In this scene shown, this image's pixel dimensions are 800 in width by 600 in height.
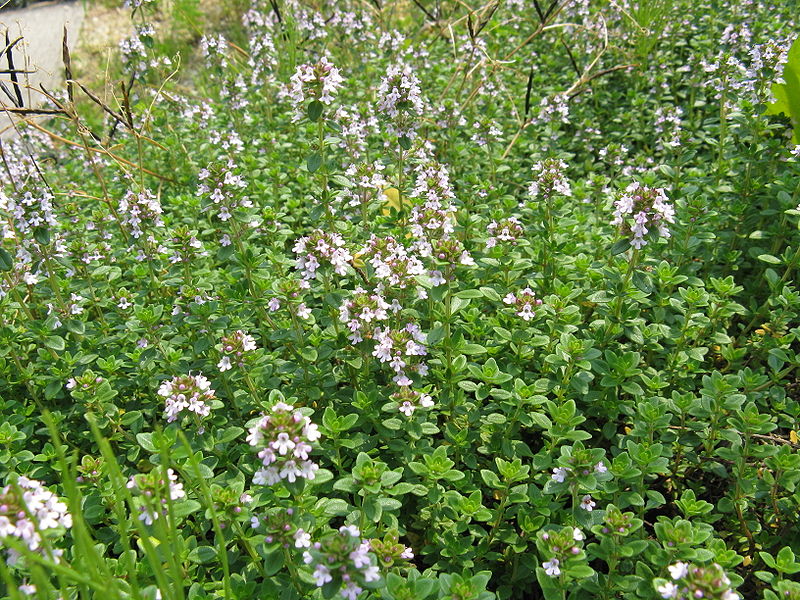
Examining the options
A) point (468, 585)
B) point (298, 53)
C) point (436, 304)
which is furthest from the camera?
point (298, 53)

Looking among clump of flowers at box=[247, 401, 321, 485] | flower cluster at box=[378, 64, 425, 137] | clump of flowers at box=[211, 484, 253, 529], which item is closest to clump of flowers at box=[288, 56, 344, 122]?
flower cluster at box=[378, 64, 425, 137]

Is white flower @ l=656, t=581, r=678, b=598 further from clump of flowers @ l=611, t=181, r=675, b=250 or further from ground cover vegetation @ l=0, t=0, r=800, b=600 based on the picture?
clump of flowers @ l=611, t=181, r=675, b=250

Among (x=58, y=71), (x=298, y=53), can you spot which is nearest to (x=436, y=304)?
(x=298, y=53)

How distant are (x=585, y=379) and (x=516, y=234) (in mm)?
966

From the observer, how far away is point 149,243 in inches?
Result: 143

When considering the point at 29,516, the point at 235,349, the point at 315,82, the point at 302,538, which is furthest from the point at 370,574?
the point at 315,82

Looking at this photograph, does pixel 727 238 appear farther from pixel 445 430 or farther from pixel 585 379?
pixel 445 430

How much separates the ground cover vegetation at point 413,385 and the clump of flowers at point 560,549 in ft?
0.03

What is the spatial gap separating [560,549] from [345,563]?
858mm

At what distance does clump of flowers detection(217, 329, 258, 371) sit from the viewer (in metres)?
2.95

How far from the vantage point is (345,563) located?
2.00 meters

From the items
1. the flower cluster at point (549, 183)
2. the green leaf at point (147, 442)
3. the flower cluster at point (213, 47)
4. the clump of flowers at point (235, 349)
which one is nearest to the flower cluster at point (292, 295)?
the clump of flowers at point (235, 349)

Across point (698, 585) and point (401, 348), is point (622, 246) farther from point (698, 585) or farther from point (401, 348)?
point (698, 585)

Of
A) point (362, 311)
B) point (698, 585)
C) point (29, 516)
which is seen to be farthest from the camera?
point (362, 311)
